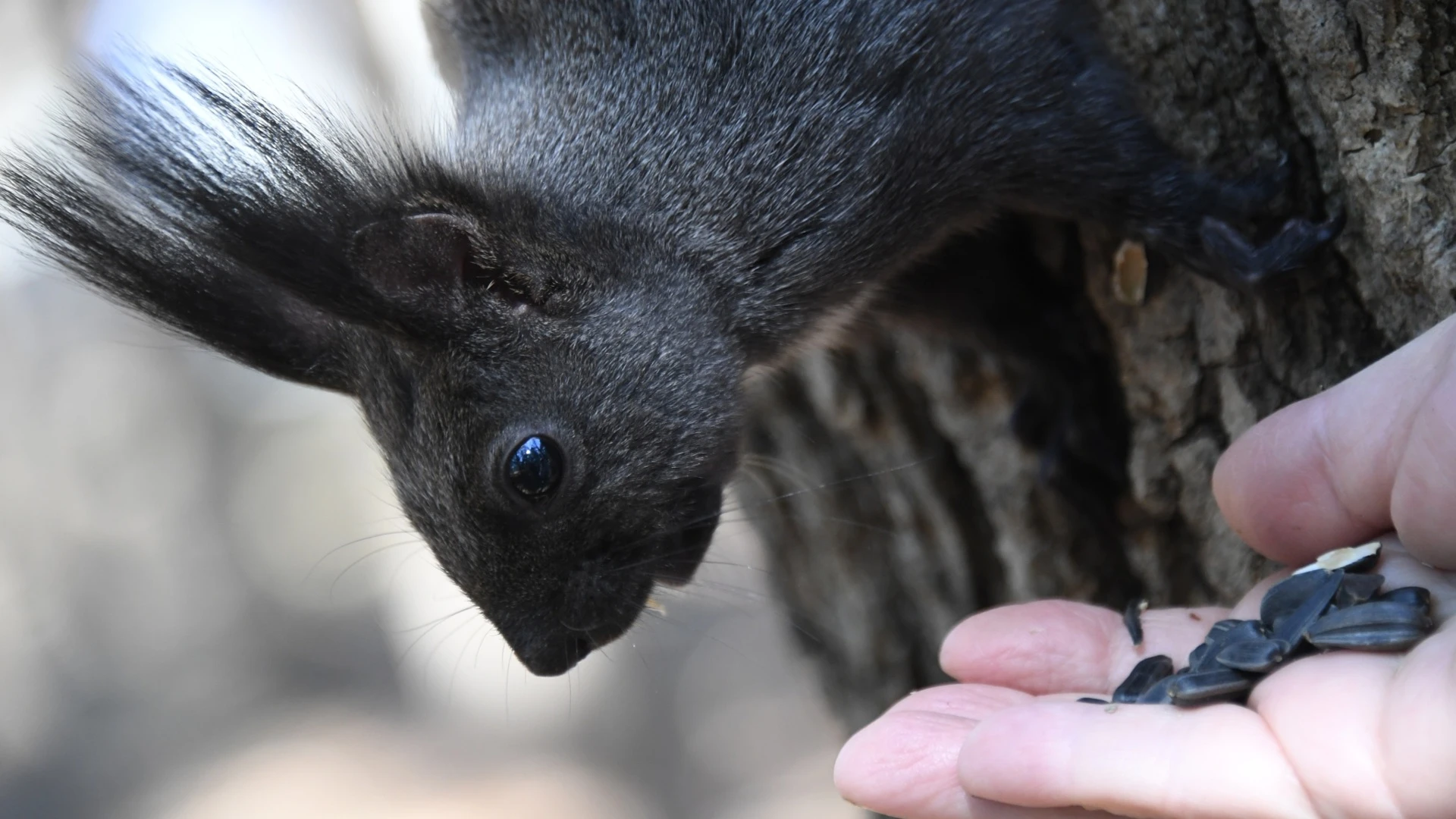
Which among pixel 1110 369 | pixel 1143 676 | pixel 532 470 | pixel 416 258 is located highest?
pixel 416 258

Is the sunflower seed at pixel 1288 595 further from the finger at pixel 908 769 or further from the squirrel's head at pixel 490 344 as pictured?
the squirrel's head at pixel 490 344

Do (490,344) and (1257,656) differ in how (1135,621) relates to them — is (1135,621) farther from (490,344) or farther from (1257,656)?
(490,344)

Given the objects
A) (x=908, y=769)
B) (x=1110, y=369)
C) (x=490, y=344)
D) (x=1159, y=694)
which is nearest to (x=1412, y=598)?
(x=1159, y=694)

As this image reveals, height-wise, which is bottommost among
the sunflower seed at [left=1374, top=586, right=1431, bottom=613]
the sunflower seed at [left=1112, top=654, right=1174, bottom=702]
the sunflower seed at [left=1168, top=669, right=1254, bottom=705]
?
the sunflower seed at [left=1112, top=654, right=1174, bottom=702]

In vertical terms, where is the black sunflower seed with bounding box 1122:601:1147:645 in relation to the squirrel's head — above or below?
below

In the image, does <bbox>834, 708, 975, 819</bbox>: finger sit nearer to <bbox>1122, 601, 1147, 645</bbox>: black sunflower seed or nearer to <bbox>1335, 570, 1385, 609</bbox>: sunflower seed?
<bbox>1122, 601, 1147, 645</bbox>: black sunflower seed

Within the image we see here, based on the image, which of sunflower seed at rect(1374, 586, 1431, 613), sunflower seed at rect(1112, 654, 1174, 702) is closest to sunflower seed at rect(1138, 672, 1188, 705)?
sunflower seed at rect(1112, 654, 1174, 702)

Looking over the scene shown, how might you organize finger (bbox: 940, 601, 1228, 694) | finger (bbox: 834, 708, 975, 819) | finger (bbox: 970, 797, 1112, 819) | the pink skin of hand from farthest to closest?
1. finger (bbox: 940, 601, 1228, 694)
2. finger (bbox: 834, 708, 975, 819)
3. finger (bbox: 970, 797, 1112, 819)
4. the pink skin of hand
